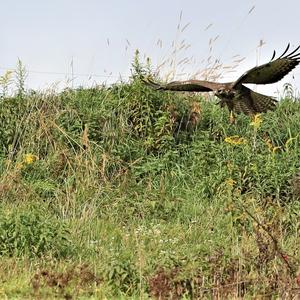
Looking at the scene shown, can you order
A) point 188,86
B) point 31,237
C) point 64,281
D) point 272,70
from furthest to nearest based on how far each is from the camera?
point 188,86 → point 272,70 → point 31,237 → point 64,281

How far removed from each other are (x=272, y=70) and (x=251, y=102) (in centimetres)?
82

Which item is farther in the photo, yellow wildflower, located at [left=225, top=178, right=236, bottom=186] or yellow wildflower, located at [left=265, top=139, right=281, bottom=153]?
yellow wildflower, located at [left=265, top=139, right=281, bottom=153]

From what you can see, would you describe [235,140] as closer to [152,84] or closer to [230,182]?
[230,182]

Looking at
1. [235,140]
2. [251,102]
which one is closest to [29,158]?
[235,140]

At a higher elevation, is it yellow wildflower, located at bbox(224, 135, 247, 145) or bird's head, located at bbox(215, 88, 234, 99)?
bird's head, located at bbox(215, 88, 234, 99)

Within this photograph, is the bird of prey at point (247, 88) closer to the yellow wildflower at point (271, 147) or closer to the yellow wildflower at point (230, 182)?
the yellow wildflower at point (271, 147)

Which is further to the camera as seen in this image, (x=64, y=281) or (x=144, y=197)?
(x=144, y=197)

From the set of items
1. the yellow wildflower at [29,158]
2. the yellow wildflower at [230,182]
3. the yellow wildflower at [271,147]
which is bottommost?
the yellow wildflower at [230,182]

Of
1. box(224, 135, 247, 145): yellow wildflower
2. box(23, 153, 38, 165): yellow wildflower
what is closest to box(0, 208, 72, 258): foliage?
box(23, 153, 38, 165): yellow wildflower

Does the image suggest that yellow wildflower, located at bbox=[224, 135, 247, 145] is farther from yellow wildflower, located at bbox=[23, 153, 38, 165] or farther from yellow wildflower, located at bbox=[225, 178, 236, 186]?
yellow wildflower, located at bbox=[23, 153, 38, 165]

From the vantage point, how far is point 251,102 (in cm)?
866

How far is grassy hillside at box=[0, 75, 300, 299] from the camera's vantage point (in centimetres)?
535

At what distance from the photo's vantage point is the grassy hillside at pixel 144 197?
17.6 ft

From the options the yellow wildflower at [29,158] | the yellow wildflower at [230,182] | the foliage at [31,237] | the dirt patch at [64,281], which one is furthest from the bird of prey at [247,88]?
the dirt patch at [64,281]
